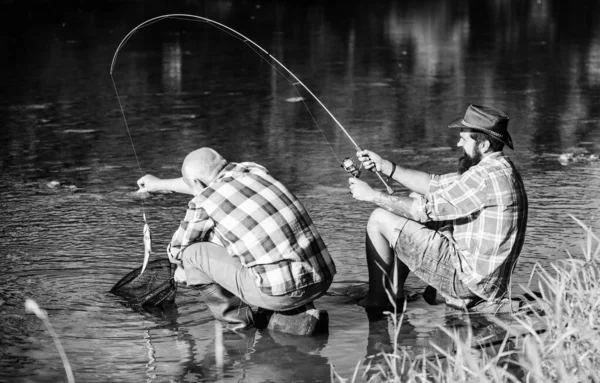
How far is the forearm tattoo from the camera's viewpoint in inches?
219

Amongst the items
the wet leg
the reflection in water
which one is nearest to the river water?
the reflection in water

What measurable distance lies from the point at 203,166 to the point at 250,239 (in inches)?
16.9

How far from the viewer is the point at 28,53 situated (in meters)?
A: 17.4

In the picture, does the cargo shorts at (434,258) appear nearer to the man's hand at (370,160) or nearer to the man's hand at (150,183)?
the man's hand at (370,160)

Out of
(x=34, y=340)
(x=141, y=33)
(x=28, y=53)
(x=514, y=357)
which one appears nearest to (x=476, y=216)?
(x=514, y=357)

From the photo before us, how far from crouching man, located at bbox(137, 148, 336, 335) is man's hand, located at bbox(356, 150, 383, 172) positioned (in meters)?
0.70

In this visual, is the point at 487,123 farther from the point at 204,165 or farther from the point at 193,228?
the point at 193,228

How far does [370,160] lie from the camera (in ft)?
19.9

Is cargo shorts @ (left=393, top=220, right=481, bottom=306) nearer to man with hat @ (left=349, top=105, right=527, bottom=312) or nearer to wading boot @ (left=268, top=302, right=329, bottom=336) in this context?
man with hat @ (left=349, top=105, right=527, bottom=312)

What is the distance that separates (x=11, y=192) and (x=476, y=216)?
4.45 metres

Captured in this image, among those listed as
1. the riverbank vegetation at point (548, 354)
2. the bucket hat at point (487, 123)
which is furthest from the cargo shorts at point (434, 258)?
the riverbank vegetation at point (548, 354)

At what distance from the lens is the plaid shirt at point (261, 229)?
536 centimetres

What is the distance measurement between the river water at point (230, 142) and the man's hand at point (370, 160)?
0.75m

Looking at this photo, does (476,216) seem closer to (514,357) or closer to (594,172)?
(514,357)
